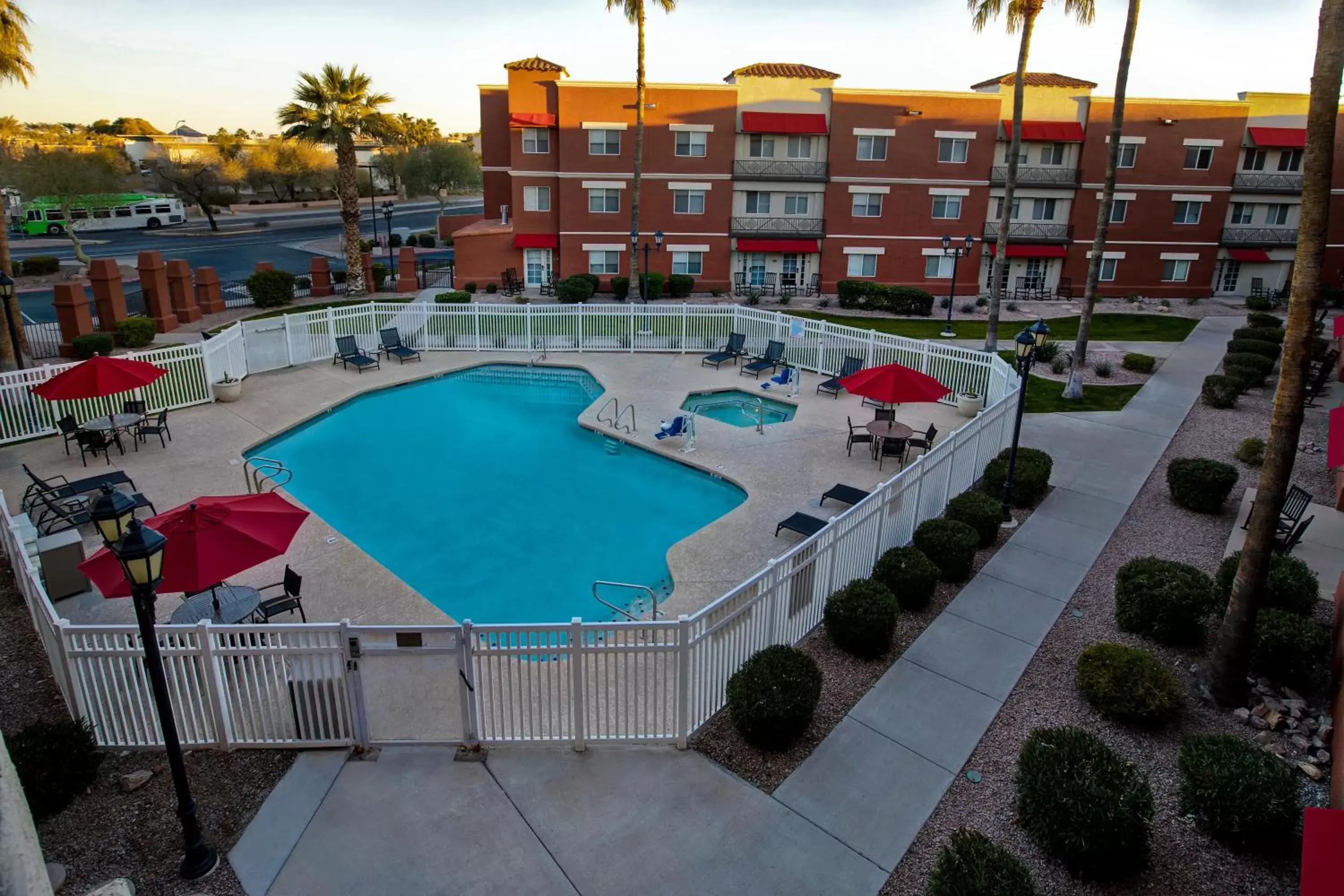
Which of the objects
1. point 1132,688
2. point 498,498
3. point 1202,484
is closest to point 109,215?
point 498,498

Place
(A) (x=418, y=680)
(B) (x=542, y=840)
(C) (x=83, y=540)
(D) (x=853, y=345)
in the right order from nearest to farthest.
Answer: (B) (x=542, y=840) < (A) (x=418, y=680) < (C) (x=83, y=540) < (D) (x=853, y=345)

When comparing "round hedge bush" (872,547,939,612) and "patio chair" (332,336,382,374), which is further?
"patio chair" (332,336,382,374)

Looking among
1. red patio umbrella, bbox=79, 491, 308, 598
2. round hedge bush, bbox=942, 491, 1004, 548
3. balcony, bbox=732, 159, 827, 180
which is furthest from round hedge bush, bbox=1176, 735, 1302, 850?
balcony, bbox=732, 159, 827, 180

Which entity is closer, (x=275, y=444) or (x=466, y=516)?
(x=466, y=516)

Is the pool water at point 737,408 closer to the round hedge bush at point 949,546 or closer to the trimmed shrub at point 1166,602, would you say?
the round hedge bush at point 949,546

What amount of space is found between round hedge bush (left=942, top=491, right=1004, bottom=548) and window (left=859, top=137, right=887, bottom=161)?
28854mm

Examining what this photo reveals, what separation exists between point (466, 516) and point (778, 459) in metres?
6.28

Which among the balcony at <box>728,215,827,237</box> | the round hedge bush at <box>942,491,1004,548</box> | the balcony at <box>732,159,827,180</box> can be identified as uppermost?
the balcony at <box>732,159,827,180</box>

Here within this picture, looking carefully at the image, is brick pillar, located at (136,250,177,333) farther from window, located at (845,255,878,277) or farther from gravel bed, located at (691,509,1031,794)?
window, located at (845,255,878,277)

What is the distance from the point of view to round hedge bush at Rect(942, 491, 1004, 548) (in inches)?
492

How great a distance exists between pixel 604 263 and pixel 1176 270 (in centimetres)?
2765

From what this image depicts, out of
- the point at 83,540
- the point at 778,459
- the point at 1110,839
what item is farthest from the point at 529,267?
the point at 1110,839

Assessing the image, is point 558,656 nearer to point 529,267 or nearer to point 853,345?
point 853,345

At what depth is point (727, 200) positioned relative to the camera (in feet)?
126
